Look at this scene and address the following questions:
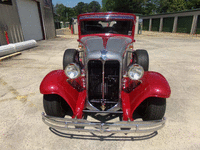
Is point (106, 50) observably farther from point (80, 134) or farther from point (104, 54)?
point (80, 134)

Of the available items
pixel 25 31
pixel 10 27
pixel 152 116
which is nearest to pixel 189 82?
pixel 152 116

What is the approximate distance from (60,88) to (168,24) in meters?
24.8

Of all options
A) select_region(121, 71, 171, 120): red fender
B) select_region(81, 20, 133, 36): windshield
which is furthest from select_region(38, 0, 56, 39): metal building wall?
select_region(121, 71, 171, 120): red fender

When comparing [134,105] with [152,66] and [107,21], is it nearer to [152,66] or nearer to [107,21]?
[107,21]

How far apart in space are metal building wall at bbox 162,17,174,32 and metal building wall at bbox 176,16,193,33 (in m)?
1.21

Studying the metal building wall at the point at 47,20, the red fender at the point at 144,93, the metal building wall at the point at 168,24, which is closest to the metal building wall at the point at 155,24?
the metal building wall at the point at 168,24

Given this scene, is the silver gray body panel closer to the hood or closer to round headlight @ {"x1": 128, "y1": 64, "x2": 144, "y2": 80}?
the hood

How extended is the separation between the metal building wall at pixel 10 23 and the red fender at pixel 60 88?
8166 millimetres

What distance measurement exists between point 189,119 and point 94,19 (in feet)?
9.42

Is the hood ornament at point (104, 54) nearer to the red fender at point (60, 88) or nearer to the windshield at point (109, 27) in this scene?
the red fender at point (60, 88)

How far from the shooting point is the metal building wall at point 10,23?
8.26m

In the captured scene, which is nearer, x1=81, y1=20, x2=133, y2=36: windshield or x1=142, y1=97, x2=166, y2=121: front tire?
x1=142, y1=97, x2=166, y2=121: front tire

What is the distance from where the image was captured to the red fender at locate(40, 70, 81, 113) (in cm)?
207

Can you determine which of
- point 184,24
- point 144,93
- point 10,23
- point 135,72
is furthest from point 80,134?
point 184,24
